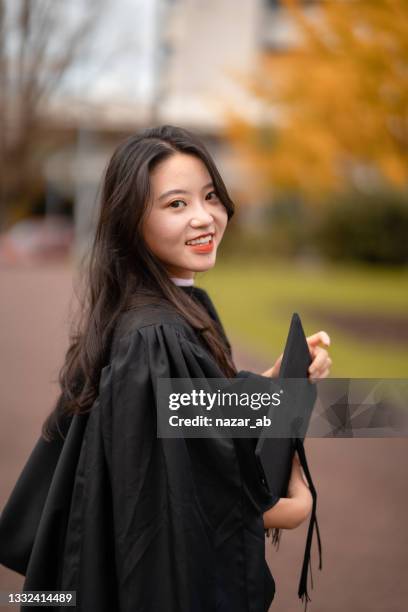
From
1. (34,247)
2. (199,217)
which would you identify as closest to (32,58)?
(34,247)

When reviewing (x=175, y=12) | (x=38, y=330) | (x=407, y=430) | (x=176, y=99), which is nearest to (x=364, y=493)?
(x=407, y=430)

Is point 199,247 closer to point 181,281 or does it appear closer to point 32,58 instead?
point 181,281

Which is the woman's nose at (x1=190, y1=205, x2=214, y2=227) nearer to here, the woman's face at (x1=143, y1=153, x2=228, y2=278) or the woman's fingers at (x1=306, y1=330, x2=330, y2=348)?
the woman's face at (x1=143, y1=153, x2=228, y2=278)

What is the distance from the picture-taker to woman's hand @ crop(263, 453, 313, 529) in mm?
1876

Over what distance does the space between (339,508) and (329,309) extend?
844 centimetres

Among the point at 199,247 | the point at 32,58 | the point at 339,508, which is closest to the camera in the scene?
the point at 199,247

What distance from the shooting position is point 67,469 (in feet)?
6.25

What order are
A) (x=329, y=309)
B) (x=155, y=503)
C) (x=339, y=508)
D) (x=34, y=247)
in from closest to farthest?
(x=155, y=503) < (x=339, y=508) < (x=329, y=309) < (x=34, y=247)

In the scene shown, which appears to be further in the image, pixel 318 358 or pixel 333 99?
pixel 333 99

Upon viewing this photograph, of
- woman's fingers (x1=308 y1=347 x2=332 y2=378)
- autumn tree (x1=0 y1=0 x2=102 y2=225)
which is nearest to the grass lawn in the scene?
woman's fingers (x1=308 y1=347 x2=332 y2=378)

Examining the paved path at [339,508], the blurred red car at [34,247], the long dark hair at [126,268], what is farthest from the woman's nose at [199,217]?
the blurred red car at [34,247]

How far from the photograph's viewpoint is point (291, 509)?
188 centimetres

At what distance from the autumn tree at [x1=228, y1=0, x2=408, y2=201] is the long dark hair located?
617 centimetres

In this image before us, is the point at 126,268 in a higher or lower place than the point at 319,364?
higher
